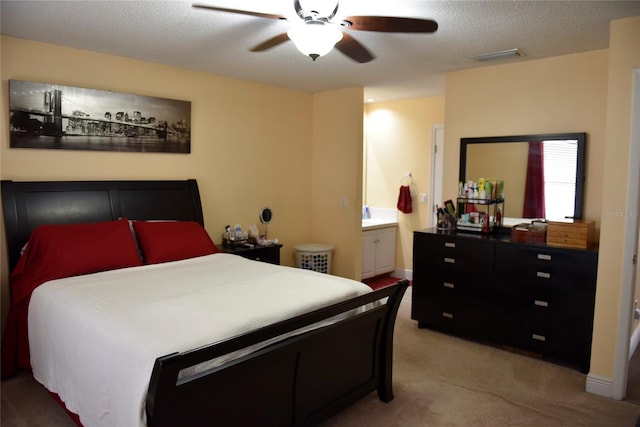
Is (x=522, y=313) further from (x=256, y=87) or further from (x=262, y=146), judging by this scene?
(x=256, y=87)

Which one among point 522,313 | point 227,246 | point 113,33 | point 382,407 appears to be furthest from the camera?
point 227,246

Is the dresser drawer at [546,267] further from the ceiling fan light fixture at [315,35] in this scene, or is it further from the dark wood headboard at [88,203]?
the dark wood headboard at [88,203]

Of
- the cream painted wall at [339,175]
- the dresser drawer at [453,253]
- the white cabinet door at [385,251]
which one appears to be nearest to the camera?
the dresser drawer at [453,253]

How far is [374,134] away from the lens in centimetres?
596

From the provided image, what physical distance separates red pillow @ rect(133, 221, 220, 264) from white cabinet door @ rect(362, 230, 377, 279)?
217 centimetres

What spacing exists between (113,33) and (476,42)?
2.51m

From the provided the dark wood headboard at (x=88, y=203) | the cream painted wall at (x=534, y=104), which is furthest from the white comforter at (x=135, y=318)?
the cream painted wall at (x=534, y=104)

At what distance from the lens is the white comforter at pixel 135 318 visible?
6.08ft

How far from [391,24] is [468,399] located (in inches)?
88.5

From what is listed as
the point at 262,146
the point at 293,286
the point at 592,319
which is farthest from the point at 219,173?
the point at 592,319

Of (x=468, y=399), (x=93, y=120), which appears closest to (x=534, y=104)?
(x=468, y=399)

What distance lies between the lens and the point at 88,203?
3416 millimetres

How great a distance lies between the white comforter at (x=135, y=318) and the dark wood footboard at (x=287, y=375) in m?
0.16

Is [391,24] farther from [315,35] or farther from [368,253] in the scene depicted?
[368,253]
